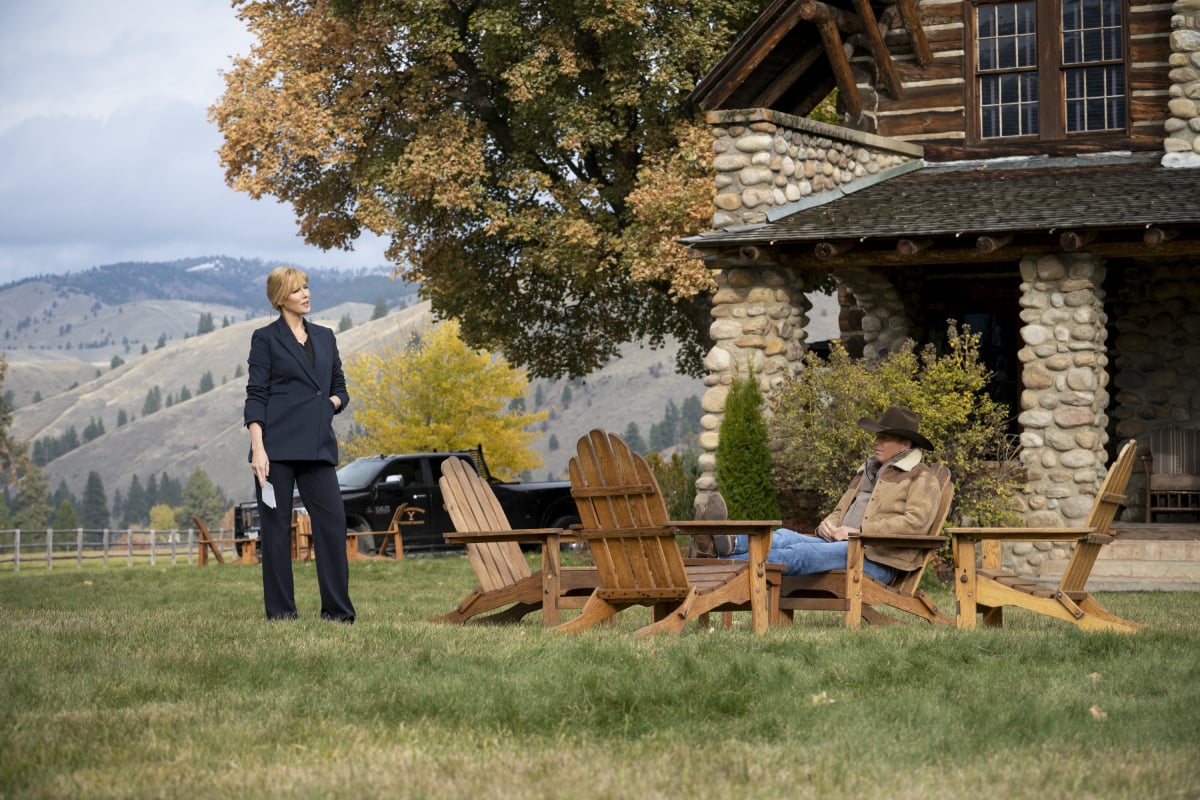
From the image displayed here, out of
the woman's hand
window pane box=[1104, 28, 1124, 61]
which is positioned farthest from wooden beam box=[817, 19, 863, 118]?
the woman's hand

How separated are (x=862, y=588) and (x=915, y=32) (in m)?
10.7

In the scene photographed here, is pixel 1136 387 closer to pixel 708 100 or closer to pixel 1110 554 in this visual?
pixel 1110 554

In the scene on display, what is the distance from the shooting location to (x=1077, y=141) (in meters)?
17.8

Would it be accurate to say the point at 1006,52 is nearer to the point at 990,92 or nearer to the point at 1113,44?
the point at 990,92

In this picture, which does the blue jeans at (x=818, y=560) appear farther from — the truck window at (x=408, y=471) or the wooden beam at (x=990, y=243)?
the truck window at (x=408, y=471)

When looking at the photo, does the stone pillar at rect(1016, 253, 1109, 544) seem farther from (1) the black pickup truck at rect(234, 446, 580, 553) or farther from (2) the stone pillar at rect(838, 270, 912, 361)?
(1) the black pickup truck at rect(234, 446, 580, 553)

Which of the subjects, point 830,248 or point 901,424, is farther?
point 830,248

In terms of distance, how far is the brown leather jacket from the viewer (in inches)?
359

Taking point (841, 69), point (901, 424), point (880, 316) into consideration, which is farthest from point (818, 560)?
point (880, 316)

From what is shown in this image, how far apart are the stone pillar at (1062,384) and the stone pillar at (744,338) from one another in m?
2.43

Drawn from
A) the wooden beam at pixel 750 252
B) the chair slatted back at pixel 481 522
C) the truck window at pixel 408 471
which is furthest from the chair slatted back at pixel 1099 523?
the truck window at pixel 408 471

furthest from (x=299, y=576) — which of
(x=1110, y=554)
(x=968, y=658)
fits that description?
(x=968, y=658)

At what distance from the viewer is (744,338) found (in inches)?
628

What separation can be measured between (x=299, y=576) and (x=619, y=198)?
9443 mm
